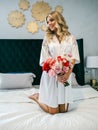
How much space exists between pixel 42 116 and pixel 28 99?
0.68 meters

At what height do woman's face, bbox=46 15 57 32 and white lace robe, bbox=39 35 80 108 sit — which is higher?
woman's face, bbox=46 15 57 32

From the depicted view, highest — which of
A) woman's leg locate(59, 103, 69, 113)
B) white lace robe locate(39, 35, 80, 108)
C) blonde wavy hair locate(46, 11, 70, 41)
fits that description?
blonde wavy hair locate(46, 11, 70, 41)

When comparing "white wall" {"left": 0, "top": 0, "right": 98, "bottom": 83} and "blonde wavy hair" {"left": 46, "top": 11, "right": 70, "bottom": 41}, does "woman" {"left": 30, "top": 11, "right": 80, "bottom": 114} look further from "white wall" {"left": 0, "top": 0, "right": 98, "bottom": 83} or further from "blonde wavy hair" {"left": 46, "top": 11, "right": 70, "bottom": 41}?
"white wall" {"left": 0, "top": 0, "right": 98, "bottom": 83}

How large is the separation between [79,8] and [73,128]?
9.37 feet

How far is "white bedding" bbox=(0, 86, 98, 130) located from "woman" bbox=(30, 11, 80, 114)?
0.11 m

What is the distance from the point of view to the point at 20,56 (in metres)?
3.78

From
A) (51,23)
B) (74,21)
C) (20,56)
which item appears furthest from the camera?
(74,21)

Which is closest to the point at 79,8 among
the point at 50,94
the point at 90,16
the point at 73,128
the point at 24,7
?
the point at 90,16

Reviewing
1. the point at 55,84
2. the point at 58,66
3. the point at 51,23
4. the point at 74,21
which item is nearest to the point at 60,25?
the point at 51,23

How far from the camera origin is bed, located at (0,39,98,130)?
68.4 inches

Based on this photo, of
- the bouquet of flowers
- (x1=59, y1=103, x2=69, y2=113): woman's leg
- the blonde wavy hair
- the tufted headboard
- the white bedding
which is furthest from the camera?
the tufted headboard

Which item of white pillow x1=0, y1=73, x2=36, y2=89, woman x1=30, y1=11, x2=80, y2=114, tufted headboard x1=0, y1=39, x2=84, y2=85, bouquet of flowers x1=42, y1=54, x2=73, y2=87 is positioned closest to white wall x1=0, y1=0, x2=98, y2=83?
tufted headboard x1=0, y1=39, x2=84, y2=85

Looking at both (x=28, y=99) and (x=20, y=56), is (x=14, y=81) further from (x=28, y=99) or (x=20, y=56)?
(x=28, y=99)

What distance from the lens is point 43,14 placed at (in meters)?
3.88
